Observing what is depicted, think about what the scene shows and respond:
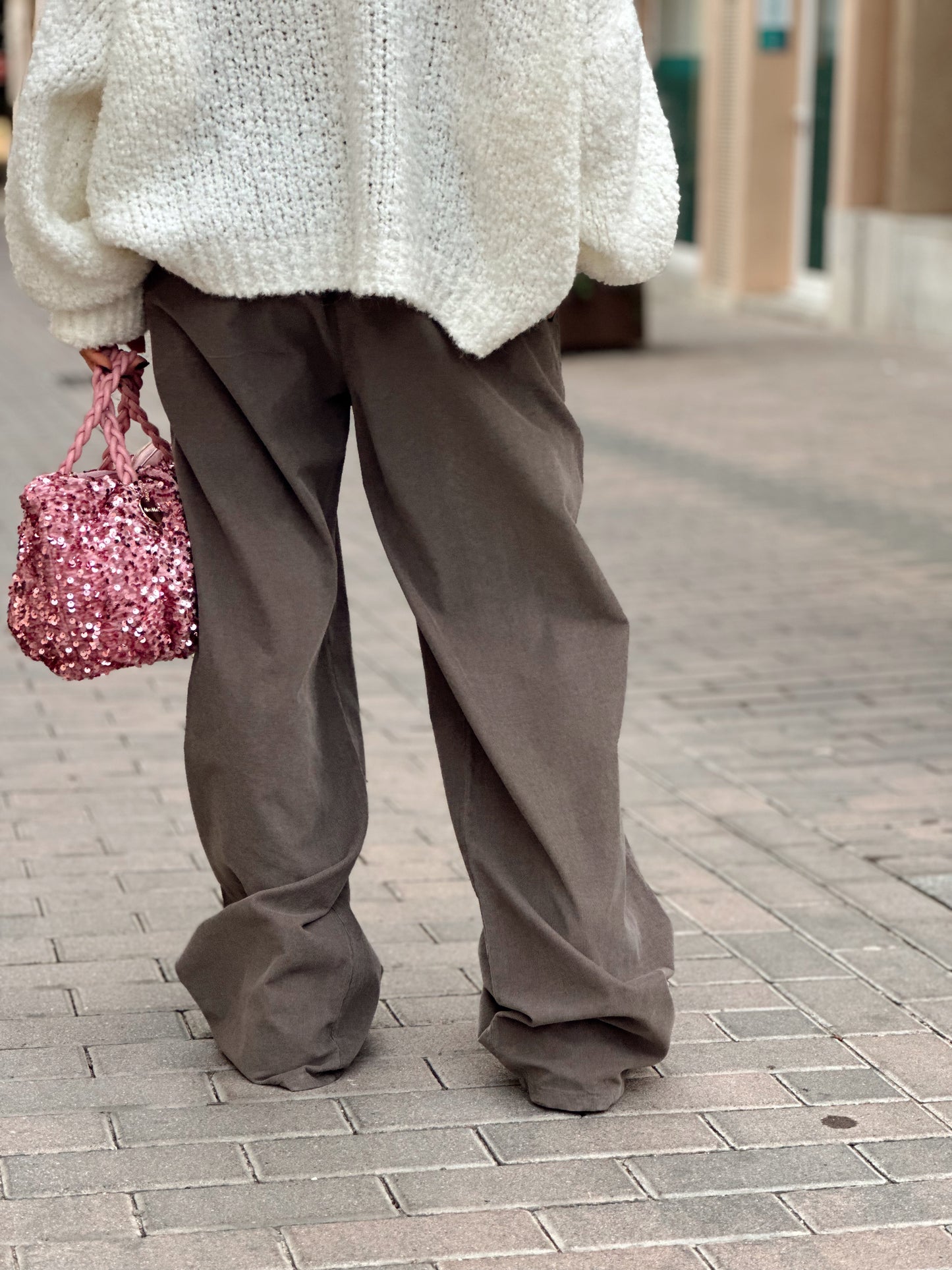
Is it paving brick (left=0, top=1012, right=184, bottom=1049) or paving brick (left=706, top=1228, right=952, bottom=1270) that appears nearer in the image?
paving brick (left=706, top=1228, right=952, bottom=1270)

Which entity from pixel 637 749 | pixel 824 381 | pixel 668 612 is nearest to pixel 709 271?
pixel 824 381

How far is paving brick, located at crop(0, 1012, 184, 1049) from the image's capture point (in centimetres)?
294

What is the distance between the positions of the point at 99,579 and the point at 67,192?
1.70 feet

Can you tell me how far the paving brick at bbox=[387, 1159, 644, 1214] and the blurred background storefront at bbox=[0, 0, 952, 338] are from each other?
11.2m

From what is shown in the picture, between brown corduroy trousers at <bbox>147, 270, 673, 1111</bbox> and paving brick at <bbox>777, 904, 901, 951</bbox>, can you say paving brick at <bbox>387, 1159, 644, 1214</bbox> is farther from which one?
paving brick at <bbox>777, 904, 901, 951</bbox>

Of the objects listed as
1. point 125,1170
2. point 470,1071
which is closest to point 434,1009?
point 470,1071

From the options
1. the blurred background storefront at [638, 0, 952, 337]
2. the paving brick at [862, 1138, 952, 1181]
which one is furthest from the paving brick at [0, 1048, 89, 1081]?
the blurred background storefront at [638, 0, 952, 337]

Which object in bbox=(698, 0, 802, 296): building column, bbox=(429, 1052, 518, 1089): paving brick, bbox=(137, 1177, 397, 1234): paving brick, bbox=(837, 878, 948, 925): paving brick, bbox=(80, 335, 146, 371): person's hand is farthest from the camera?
bbox=(698, 0, 802, 296): building column

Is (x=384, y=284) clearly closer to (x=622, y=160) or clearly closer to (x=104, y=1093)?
(x=622, y=160)

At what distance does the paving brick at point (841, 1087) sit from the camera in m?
2.75

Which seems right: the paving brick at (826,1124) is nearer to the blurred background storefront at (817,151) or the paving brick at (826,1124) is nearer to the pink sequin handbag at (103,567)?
the pink sequin handbag at (103,567)

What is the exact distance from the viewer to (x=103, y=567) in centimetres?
254

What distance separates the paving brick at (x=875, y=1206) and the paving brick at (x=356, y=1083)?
0.60 meters

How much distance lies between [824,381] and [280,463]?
9.16 metres
